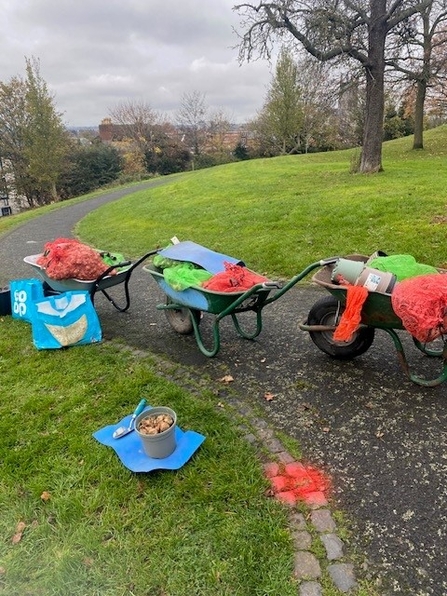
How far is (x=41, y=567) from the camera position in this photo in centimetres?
191

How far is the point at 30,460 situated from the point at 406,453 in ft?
7.69

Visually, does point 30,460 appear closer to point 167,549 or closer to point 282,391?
point 167,549

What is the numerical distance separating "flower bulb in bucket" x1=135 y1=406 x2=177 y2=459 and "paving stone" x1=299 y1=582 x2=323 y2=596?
1.03 m

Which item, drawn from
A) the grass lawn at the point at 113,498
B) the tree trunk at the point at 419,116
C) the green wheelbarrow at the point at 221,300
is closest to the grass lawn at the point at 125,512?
the grass lawn at the point at 113,498

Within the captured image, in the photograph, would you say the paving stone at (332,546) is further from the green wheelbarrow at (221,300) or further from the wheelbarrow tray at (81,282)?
the wheelbarrow tray at (81,282)

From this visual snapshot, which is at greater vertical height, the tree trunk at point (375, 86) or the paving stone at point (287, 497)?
the tree trunk at point (375, 86)

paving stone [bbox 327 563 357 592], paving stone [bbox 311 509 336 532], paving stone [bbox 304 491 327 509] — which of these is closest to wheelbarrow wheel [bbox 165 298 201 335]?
paving stone [bbox 304 491 327 509]

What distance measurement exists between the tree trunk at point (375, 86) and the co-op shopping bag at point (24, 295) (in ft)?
36.4

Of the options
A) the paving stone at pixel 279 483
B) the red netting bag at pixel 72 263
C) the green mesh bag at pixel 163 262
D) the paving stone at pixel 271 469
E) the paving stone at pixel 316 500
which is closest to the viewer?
the paving stone at pixel 316 500

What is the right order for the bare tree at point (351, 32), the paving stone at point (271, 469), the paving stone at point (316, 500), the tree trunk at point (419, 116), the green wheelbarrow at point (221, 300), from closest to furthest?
the paving stone at point (316, 500), the paving stone at point (271, 469), the green wheelbarrow at point (221, 300), the bare tree at point (351, 32), the tree trunk at point (419, 116)

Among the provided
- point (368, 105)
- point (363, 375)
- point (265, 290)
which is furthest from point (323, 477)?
point (368, 105)

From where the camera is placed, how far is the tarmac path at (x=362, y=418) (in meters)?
1.92

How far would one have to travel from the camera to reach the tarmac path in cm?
192

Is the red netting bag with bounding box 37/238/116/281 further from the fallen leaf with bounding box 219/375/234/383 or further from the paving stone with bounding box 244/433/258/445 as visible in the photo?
the paving stone with bounding box 244/433/258/445
